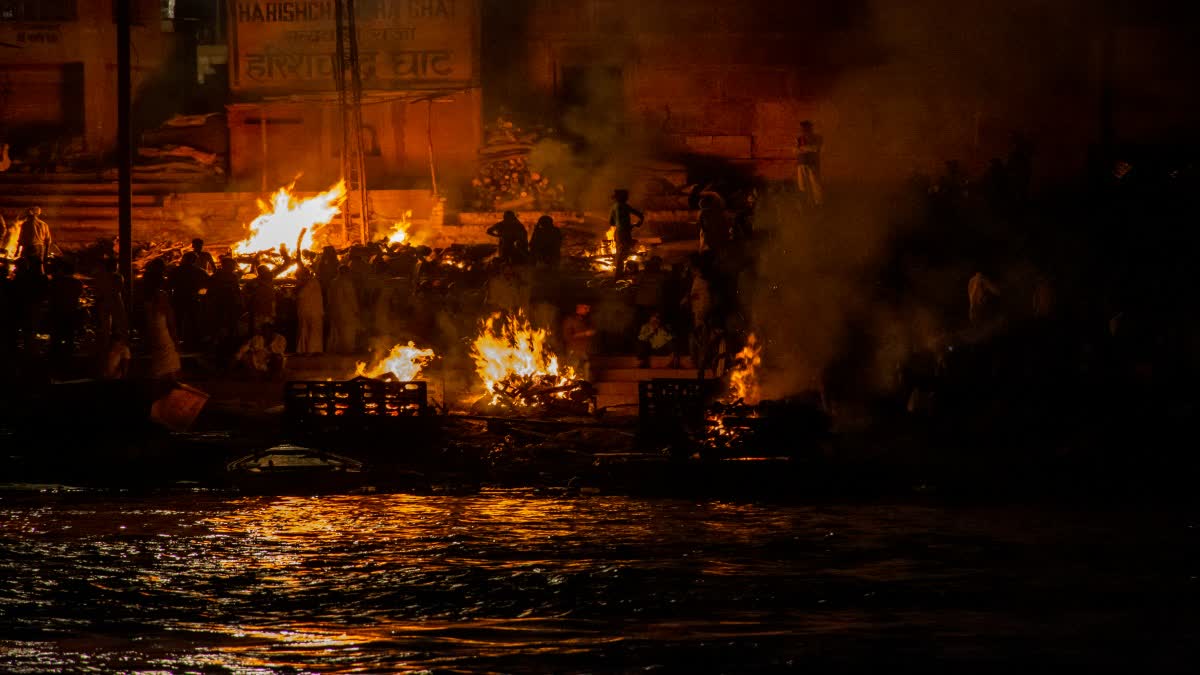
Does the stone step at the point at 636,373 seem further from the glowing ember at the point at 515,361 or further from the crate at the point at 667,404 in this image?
the crate at the point at 667,404

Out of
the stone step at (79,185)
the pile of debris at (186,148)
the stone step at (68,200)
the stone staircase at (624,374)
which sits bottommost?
the stone staircase at (624,374)

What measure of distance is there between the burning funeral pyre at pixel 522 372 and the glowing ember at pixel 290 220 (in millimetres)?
7688

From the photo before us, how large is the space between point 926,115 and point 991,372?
8.69m

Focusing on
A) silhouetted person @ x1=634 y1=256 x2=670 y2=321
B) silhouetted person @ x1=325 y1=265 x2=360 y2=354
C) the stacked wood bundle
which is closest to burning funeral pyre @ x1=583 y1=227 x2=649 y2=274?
silhouetted person @ x1=634 y1=256 x2=670 y2=321

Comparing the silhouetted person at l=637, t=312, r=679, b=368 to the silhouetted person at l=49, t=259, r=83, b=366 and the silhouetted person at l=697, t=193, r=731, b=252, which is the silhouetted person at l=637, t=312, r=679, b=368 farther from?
the silhouetted person at l=49, t=259, r=83, b=366

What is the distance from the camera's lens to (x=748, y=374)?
555 inches

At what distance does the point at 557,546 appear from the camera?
29.9 feet

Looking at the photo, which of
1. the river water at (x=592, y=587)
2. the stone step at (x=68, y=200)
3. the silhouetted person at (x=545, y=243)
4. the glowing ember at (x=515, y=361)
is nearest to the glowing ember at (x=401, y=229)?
the stone step at (x=68, y=200)

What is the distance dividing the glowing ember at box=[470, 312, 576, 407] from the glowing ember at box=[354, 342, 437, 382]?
0.56 meters

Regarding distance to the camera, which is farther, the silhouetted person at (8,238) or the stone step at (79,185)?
the stone step at (79,185)

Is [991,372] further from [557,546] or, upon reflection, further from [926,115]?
[926,115]

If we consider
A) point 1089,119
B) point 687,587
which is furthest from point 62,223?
point 687,587

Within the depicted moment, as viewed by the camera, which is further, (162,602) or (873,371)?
(873,371)

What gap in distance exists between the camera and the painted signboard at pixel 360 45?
2502cm
